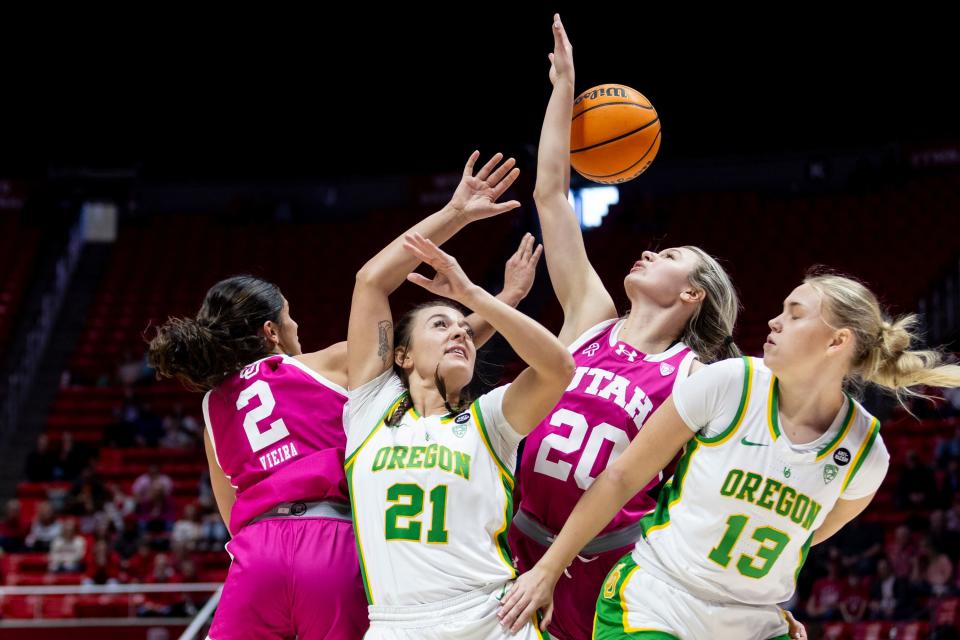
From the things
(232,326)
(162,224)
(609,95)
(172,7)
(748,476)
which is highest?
(172,7)

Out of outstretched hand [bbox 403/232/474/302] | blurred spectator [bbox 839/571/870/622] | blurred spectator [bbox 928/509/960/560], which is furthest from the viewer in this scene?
blurred spectator [bbox 928/509/960/560]

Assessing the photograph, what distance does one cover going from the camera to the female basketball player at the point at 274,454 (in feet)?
11.3

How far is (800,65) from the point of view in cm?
1781

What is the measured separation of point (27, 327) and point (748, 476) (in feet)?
52.4

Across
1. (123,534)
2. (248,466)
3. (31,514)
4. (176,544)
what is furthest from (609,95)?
(31,514)

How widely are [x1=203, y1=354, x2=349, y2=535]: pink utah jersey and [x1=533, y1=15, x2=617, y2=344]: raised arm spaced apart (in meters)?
0.90

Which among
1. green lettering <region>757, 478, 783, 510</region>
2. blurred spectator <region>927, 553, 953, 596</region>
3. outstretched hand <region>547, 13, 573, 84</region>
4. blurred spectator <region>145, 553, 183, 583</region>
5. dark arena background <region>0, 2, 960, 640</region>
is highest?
dark arena background <region>0, 2, 960, 640</region>

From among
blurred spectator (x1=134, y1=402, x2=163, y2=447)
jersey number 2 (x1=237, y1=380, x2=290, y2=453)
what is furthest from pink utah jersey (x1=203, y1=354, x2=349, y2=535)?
blurred spectator (x1=134, y1=402, x2=163, y2=447)

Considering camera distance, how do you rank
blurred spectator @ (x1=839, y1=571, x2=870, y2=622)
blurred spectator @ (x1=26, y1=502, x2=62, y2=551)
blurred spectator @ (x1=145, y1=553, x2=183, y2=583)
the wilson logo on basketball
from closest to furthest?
the wilson logo on basketball < blurred spectator @ (x1=839, y1=571, x2=870, y2=622) < blurred spectator @ (x1=145, y1=553, x2=183, y2=583) < blurred spectator @ (x1=26, y1=502, x2=62, y2=551)

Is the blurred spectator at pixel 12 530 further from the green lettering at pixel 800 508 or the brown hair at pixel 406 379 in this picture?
the green lettering at pixel 800 508

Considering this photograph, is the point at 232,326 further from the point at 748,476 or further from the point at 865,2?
the point at 865,2

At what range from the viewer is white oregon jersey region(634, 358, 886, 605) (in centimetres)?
293

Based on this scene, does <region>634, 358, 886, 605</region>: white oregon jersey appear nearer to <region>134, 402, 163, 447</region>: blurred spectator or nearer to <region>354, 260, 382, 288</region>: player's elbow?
<region>354, 260, 382, 288</region>: player's elbow

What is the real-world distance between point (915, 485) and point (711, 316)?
23.4 feet
